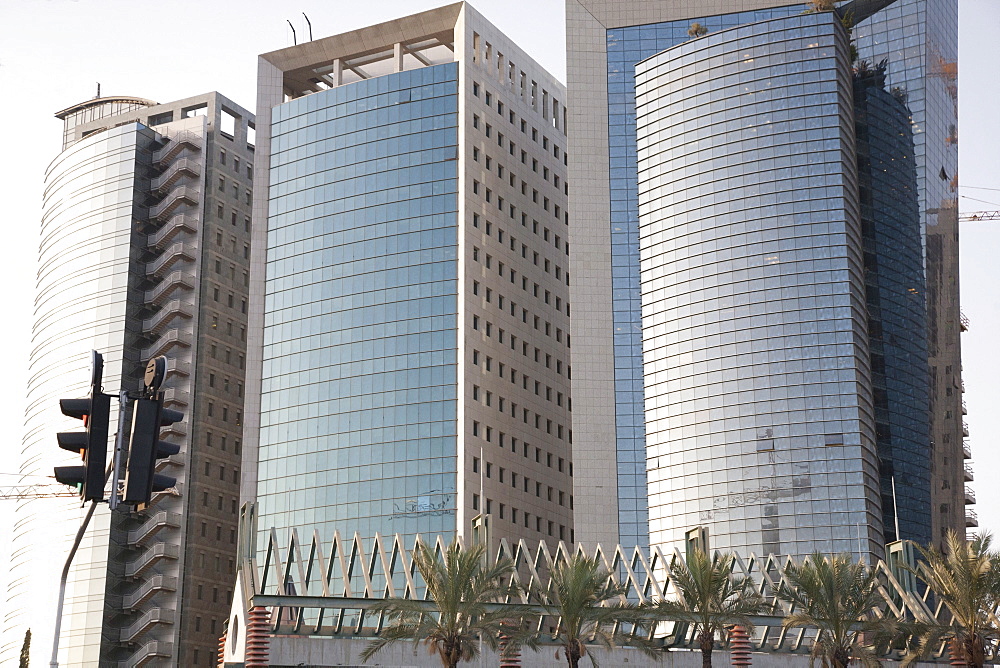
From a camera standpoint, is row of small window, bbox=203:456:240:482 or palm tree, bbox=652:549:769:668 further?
row of small window, bbox=203:456:240:482

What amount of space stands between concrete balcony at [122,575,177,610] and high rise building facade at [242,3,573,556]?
1684 centimetres

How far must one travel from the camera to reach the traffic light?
1894 cm

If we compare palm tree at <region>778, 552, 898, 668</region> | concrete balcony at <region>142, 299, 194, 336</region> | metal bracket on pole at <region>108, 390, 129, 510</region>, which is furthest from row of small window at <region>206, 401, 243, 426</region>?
metal bracket on pole at <region>108, 390, 129, 510</region>

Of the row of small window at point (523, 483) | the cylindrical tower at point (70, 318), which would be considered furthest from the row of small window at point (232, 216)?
the row of small window at point (523, 483)

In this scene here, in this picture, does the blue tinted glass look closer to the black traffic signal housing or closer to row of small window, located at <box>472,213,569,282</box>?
row of small window, located at <box>472,213,569,282</box>

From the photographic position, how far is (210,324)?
151 m

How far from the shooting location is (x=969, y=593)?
6431cm

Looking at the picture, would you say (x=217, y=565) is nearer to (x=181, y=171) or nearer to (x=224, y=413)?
(x=224, y=413)

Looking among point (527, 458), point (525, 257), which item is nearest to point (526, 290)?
point (525, 257)

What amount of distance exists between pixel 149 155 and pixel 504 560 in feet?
345

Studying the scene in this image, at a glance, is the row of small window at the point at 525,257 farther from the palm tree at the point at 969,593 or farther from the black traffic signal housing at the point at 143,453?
the black traffic signal housing at the point at 143,453

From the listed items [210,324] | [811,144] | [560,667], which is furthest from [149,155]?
[560,667]

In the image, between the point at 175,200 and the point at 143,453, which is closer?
the point at 143,453

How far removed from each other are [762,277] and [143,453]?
367 ft
